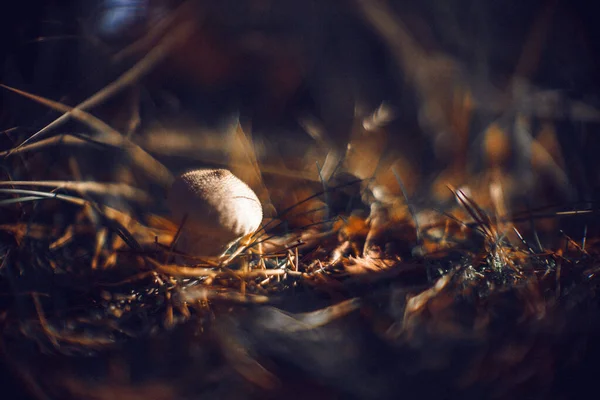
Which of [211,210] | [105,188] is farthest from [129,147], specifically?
[211,210]

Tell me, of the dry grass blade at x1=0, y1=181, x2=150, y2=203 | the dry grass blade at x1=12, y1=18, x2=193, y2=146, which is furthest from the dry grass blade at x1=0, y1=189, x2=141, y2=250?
the dry grass blade at x1=12, y1=18, x2=193, y2=146

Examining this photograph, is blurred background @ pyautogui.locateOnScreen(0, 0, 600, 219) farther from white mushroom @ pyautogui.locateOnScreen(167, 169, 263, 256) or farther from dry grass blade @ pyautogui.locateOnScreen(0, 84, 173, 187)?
white mushroom @ pyautogui.locateOnScreen(167, 169, 263, 256)

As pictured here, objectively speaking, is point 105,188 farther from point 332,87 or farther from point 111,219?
point 332,87

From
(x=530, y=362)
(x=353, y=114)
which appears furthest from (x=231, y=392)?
(x=353, y=114)

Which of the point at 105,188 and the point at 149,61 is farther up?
the point at 149,61

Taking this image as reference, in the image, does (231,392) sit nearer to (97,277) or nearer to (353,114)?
(97,277)

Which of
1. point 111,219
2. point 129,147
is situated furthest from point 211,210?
point 129,147

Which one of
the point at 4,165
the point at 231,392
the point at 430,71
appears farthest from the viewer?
the point at 430,71

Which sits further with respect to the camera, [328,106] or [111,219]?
[328,106]

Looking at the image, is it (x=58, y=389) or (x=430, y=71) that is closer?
(x=58, y=389)
